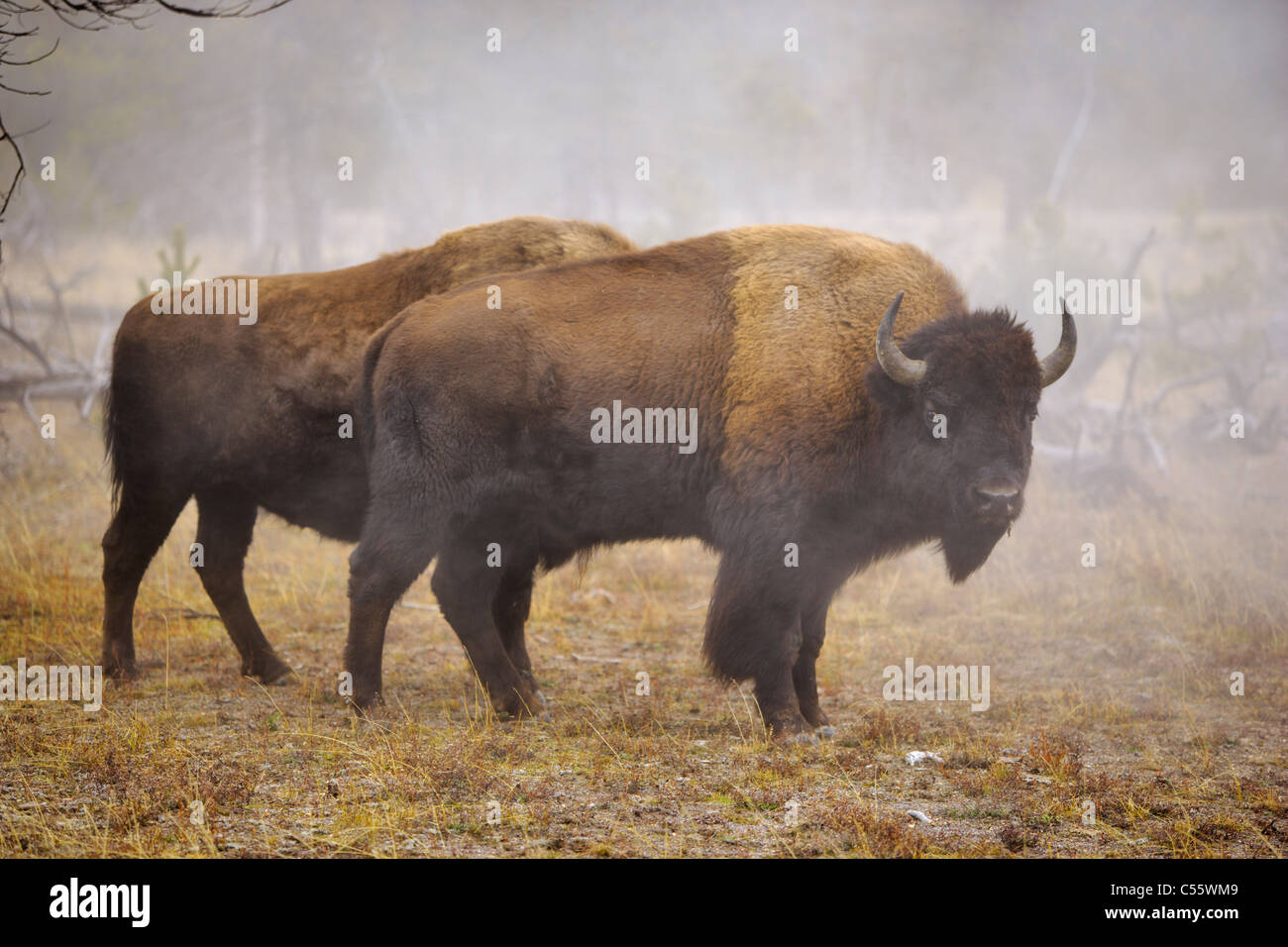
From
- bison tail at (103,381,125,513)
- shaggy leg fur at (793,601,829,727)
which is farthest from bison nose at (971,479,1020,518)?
bison tail at (103,381,125,513)

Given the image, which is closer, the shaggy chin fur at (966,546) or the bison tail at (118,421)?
the shaggy chin fur at (966,546)

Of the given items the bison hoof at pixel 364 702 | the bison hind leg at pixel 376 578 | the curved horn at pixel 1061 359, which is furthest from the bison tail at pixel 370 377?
the curved horn at pixel 1061 359

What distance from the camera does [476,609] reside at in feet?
21.1

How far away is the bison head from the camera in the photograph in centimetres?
545

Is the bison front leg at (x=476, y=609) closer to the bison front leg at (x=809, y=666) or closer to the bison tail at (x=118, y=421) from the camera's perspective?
the bison front leg at (x=809, y=666)

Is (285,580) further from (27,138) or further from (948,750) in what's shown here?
(27,138)

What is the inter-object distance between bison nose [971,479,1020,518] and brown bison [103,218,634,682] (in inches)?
119

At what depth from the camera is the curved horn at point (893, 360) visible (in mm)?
5512

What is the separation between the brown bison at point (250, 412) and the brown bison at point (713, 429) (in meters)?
0.58

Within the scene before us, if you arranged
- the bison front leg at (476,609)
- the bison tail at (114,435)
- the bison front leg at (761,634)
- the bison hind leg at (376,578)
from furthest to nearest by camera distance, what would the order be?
the bison tail at (114,435)
the bison front leg at (476,609)
the bison hind leg at (376,578)
the bison front leg at (761,634)

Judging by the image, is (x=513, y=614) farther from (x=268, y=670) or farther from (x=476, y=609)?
(x=268, y=670)

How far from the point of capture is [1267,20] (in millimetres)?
37969

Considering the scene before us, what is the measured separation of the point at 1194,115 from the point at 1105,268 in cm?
2257
